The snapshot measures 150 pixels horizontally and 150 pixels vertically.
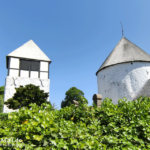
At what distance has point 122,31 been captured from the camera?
53.6 ft

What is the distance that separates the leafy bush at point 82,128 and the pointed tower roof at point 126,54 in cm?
967

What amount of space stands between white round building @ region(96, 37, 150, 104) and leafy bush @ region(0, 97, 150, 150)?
8544mm

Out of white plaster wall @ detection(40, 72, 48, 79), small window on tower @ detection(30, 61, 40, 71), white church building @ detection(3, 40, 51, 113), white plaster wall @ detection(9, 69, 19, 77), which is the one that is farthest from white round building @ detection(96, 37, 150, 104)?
white plaster wall @ detection(9, 69, 19, 77)

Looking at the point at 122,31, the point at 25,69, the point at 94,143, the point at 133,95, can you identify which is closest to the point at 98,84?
the point at 133,95

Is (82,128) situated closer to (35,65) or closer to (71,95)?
(35,65)

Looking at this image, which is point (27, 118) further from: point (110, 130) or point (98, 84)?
point (98, 84)

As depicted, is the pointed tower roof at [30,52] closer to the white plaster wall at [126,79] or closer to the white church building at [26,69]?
the white church building at [26,69]

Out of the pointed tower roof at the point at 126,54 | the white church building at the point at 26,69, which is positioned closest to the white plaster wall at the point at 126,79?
the pointed tower roof at the point at 126,54

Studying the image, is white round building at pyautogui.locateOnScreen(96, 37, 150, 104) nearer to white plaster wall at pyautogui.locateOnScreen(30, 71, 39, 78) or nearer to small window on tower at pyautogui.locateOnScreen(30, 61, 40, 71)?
white plaster wall at pyautogui.locateOnScreen(30, 71, 39, 78)

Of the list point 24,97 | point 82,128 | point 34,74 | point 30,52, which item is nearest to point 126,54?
point 24,97

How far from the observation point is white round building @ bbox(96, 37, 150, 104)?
38.3 ft

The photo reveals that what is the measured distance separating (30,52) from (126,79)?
1315 centimetres

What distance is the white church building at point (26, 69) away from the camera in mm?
16859

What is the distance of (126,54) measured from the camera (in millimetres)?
13234
